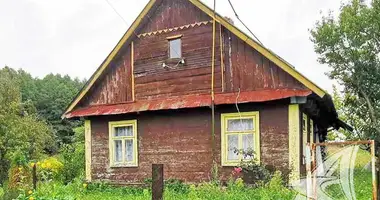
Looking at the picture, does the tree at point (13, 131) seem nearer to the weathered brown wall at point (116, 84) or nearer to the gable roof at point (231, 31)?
the weathered brown wall at point (116, 84)

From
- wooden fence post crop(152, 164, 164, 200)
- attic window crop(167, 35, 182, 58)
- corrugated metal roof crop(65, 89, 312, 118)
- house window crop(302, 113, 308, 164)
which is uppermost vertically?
attic window crop(167, 35, 182, 58)

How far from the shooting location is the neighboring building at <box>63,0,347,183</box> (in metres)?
12.5

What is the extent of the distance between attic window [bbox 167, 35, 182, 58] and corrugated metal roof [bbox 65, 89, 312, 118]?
130 centimetres

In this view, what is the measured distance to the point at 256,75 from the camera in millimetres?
12945

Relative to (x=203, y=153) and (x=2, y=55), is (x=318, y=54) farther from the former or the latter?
(x=2, y=55)

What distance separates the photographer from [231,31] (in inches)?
521

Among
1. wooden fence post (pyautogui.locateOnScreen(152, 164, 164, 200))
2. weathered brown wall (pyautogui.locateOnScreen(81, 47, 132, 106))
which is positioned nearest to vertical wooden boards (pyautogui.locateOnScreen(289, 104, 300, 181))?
weathered brown wall (pyautogui.locateOnScreen(81, 47, 132, 106))

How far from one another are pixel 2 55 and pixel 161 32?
4727 centimetres

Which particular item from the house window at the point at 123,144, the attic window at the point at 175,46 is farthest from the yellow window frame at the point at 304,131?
the house window at the point at 123,144

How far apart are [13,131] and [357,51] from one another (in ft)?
68.1

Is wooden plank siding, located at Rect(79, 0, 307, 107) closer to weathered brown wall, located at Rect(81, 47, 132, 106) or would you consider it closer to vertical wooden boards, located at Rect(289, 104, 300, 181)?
weathered brown wall, located at Rect(81, 47, 132, 106)

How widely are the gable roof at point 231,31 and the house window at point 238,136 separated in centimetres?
150

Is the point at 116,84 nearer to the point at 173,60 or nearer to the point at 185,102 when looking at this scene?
the point at 173,60

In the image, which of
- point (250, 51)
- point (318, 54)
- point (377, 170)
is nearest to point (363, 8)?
point (318, 54)
